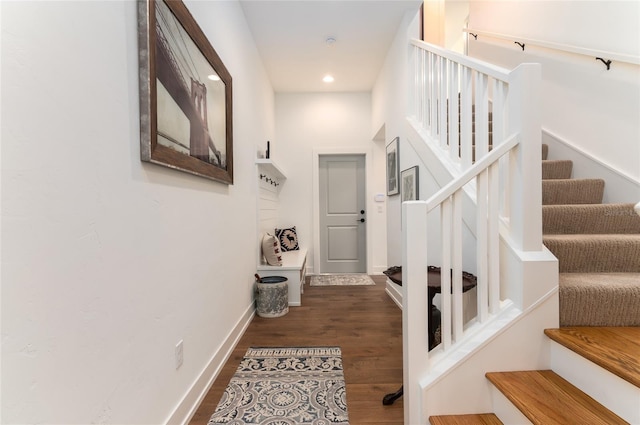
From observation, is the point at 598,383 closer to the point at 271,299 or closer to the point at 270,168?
the point at 271,299

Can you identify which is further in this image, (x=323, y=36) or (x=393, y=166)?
(x=393, y=166)

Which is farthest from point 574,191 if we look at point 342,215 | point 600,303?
point 342,215

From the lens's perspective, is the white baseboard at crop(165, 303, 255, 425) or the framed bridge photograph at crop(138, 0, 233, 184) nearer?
the framed bridge photograph at crop(138, 0, 233, 184)

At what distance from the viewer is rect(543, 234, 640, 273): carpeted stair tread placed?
1535 mm

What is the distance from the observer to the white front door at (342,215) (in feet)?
15.5

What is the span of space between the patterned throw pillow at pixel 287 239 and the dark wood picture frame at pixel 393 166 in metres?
1.64

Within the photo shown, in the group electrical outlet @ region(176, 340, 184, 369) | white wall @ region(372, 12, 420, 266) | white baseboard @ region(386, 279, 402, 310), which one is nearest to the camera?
electrical outlet @ region(176, 340, 184, 369)

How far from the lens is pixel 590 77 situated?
219 centimetres

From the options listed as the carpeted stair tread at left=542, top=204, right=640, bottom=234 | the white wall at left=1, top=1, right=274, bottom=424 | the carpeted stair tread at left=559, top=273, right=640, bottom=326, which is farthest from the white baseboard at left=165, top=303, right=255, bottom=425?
the carpeted stair tread at left=542, top=204, right=640, bottom=234

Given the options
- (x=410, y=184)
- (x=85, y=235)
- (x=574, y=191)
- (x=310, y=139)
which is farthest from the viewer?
(x=310, y=139)

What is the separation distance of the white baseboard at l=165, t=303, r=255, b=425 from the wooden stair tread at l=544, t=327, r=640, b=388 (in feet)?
5.66

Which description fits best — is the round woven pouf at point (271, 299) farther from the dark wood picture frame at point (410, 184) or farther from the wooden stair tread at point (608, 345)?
the wooden stair tread at point (608, 345)

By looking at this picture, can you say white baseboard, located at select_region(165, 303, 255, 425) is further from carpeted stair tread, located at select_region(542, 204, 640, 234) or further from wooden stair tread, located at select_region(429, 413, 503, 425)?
carpeted stair tread, located at select_region(542, 204, 640, 234)

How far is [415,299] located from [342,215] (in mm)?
3501
